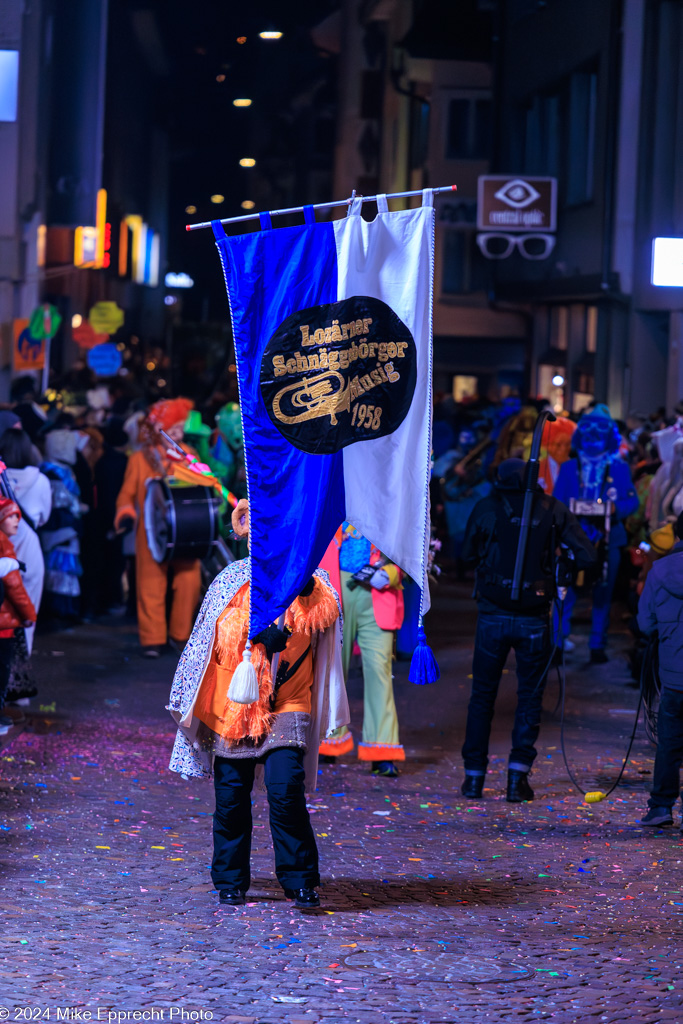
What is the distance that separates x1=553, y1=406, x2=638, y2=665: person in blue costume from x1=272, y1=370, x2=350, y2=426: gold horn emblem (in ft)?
23.0

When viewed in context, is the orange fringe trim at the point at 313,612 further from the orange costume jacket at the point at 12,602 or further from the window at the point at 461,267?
the window at the point at 461,267

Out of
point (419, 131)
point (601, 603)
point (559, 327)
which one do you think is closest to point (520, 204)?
point (559, 327)

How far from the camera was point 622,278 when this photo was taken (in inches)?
1065

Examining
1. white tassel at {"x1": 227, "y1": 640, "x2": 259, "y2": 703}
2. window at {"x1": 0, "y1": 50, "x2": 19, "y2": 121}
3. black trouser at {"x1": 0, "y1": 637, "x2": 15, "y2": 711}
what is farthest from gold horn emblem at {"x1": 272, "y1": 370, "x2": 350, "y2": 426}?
window at {"x1": 0, "y1": 50, "x2": 19, "y2": 121}

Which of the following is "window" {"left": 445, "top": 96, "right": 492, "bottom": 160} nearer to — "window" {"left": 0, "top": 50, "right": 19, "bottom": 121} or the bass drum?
"window" {"left": 0, "top": 50, "right": 19, "bottom": 121}

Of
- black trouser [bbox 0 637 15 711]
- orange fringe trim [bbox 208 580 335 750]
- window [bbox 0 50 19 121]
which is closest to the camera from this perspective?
orange fringe trim [bbox 208 580 335 750]

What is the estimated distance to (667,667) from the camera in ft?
26.8

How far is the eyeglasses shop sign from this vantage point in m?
25.8

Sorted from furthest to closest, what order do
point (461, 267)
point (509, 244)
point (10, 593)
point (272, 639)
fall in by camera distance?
1. point (461, 267)
2. point (509, 244)
3. point (10, 593)
4. point (272, 639)

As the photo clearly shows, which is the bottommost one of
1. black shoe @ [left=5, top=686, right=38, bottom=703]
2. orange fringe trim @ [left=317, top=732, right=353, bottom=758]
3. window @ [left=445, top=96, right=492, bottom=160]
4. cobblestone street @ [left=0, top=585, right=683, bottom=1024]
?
cobblestone street @ [left=0, top=585, right=683, bottom=1024]

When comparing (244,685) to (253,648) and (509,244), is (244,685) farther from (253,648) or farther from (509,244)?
(509,244)

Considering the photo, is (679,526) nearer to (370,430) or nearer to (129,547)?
(370,430)

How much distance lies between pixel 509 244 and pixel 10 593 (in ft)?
61.7

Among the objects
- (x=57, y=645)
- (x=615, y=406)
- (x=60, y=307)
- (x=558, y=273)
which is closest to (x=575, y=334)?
(x=558, y=273)
